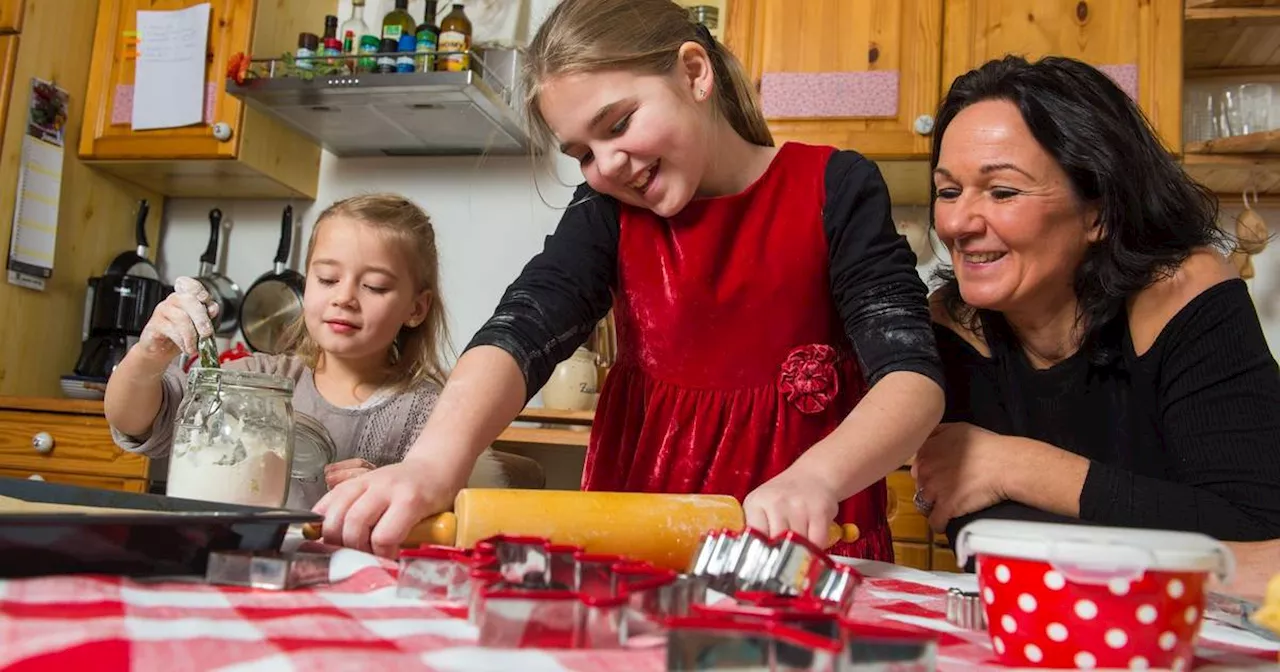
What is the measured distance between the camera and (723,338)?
1018 millimetres

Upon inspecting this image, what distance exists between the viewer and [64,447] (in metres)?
2.09

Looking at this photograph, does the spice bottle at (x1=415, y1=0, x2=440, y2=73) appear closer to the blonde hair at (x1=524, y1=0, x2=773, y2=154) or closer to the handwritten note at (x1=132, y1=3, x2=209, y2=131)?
the handwritten note at (x1=132, y1=3, x2=209, y2=131)

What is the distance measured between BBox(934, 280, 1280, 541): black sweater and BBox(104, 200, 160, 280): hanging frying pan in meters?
2.19

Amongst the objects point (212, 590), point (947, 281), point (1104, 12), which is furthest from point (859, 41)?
point (212, 590)

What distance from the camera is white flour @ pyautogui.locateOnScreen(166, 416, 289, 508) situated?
0.73m

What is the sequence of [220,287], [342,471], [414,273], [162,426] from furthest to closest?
[220,287], [414,273], [162,426], [342,471]

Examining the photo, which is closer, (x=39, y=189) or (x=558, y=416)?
(x=558, y=416)

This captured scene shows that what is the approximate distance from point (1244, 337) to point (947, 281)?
342 millimetres

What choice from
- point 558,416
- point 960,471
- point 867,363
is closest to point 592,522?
point 867,363

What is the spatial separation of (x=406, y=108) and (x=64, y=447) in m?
1.06

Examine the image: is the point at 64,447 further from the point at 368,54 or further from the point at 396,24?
the point at 396,24

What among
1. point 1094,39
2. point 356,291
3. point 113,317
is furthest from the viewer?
point 113,317

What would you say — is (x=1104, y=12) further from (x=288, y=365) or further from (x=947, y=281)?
(x=288, y=365)

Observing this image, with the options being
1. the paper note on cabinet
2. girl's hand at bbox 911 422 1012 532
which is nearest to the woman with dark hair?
girl's hand at bbox 911 422 1012 532
